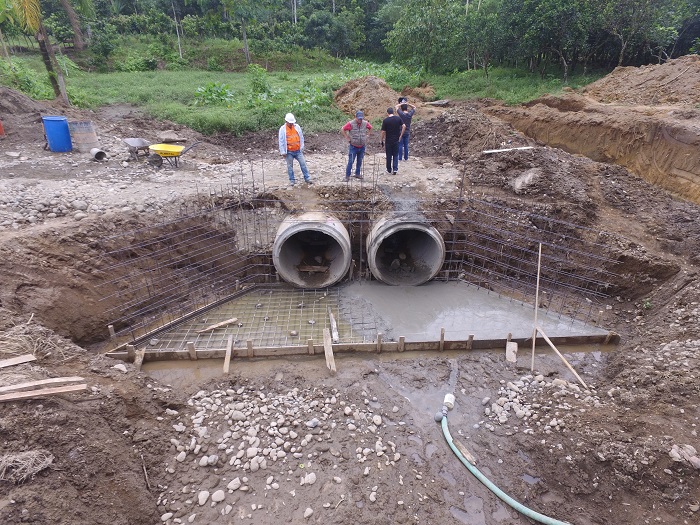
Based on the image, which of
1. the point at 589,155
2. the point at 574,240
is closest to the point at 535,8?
the point at 589,155

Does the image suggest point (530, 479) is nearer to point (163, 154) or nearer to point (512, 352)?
point (512, 352)

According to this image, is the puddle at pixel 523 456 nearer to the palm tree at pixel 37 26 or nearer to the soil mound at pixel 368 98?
the soil mound at pixel 368 98

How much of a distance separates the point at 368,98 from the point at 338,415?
16.4m

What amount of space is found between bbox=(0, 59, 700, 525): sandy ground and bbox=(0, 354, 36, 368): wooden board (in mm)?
91

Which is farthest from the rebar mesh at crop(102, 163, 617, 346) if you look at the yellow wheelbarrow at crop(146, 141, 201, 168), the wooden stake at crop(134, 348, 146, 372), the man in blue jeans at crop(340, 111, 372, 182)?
the yellow wheelbarrow at crop(146, 141, 201, 168)

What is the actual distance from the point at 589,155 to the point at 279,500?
13640mm

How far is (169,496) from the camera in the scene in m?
4.93

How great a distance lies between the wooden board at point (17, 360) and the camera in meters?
5.24

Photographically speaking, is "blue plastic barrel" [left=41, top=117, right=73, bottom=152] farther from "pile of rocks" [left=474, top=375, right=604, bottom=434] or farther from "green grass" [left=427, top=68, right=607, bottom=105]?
"green grass" [left=427, top=68, right=607, bottom=105]

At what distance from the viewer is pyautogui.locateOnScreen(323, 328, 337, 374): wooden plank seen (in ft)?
23.1

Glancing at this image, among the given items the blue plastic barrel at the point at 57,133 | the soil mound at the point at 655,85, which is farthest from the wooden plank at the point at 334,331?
the soil mound at the point at 655,85

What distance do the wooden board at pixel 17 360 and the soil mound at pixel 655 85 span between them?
17498 mm

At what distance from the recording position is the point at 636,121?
12.2m

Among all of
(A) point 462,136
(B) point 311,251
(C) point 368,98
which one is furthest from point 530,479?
(C) point 368,98
